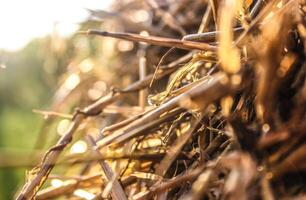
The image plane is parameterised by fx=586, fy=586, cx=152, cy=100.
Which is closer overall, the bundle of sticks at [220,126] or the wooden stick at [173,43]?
the bundle of sticks at [220,126]

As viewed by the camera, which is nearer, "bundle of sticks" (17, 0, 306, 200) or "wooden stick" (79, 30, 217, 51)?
"bundle of sticks" (17, 0, 306, 200)

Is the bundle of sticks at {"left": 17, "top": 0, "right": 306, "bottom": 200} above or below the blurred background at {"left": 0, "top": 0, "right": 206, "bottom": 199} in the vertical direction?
below

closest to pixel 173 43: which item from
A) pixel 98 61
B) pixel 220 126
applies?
pixel 220 126

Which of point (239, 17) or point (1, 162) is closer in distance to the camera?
point (1, 162)

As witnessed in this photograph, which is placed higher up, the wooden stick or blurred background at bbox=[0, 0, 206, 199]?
blurred background at bbox=[0, 0, 206, 199]

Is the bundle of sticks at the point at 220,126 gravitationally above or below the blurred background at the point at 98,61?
below

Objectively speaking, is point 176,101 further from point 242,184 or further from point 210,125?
point 242,184

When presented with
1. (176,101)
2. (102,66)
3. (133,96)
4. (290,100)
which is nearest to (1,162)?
(176,101)

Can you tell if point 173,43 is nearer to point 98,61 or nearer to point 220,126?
point 220,126
